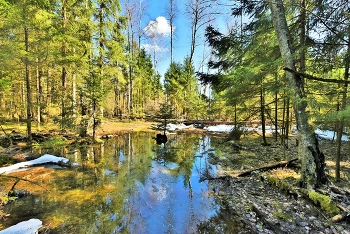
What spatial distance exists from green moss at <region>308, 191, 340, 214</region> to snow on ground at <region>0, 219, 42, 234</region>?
5613mm

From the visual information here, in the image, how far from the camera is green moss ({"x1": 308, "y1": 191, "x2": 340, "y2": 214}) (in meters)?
3.77

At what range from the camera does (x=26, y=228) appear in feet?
11.0

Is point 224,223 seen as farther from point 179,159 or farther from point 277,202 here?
point 179,159

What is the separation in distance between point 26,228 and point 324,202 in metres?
5.86

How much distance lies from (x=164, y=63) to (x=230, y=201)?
2828 centimetres

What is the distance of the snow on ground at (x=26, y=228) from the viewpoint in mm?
3215

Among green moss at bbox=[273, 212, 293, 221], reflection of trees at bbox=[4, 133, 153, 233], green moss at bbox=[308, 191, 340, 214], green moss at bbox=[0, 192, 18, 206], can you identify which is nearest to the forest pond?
reflection of trees at bbox=[4, 133, 153, 233]

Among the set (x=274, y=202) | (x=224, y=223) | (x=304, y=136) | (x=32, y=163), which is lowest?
(x=224, y=223)

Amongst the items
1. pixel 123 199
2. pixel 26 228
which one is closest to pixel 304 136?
pixel 123 199

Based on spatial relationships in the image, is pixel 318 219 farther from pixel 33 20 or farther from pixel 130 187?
pixel 33 20

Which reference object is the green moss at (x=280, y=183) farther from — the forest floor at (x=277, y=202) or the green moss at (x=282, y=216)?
the green moss at (x=282, y=216)

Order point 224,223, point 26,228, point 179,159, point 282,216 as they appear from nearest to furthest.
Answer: point 26,228 < point 282,216 < point 224,223 < point 179,159

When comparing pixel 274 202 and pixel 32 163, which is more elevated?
pixel 32 163

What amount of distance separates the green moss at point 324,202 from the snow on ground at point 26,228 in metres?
5.61
